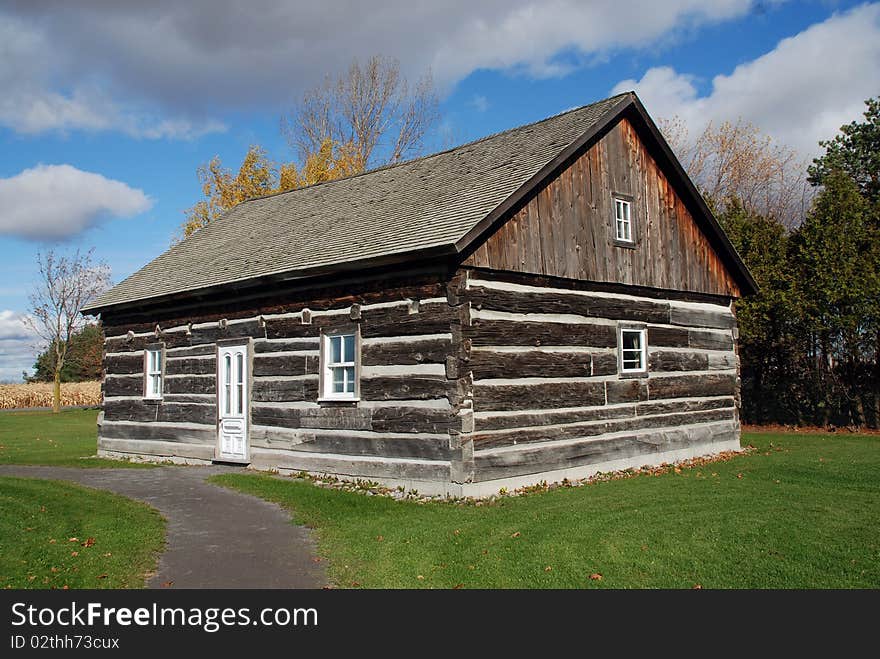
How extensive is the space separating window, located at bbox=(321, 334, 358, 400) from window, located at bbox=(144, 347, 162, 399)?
6.47 meters

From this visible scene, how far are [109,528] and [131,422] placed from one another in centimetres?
1016

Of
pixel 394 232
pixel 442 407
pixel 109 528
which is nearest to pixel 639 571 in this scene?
pixel 442 407

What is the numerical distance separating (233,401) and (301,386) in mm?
2411

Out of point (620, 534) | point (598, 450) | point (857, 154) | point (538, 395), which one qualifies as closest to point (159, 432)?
point (538, 395)

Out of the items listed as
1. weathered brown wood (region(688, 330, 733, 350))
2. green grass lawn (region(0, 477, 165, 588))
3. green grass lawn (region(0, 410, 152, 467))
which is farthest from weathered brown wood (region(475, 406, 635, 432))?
green grass lawn (region(0, 410, 152, 467))

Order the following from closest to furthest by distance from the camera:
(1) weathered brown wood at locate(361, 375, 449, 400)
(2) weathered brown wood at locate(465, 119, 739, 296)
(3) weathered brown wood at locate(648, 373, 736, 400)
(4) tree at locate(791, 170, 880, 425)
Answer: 1. (1) weathered brown wood at locate(361, 375, 449, 400)
2. (2) weathered brown wood at locate(465, 119, 739, 296)
3. (3) weathered brown wood at locate(648, 373, 736, 400)
4. (4) tree at locate(791, 170, 880, 425)

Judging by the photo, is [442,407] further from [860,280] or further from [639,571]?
[860,280]

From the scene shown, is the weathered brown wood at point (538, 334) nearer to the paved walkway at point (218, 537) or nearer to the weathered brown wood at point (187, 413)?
the paved walkway at point (218, 537)

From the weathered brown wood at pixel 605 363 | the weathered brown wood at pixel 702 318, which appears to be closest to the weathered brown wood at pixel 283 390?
the weathered brown wood at pixel 605 363

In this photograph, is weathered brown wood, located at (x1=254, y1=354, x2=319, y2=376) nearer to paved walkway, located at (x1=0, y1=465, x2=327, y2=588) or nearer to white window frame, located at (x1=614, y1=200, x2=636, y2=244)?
paved walkway, located at (x1=0, y1=465, x2=327, y2=588)

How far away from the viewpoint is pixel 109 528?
10.3 m

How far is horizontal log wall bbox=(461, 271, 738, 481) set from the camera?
1305cm
